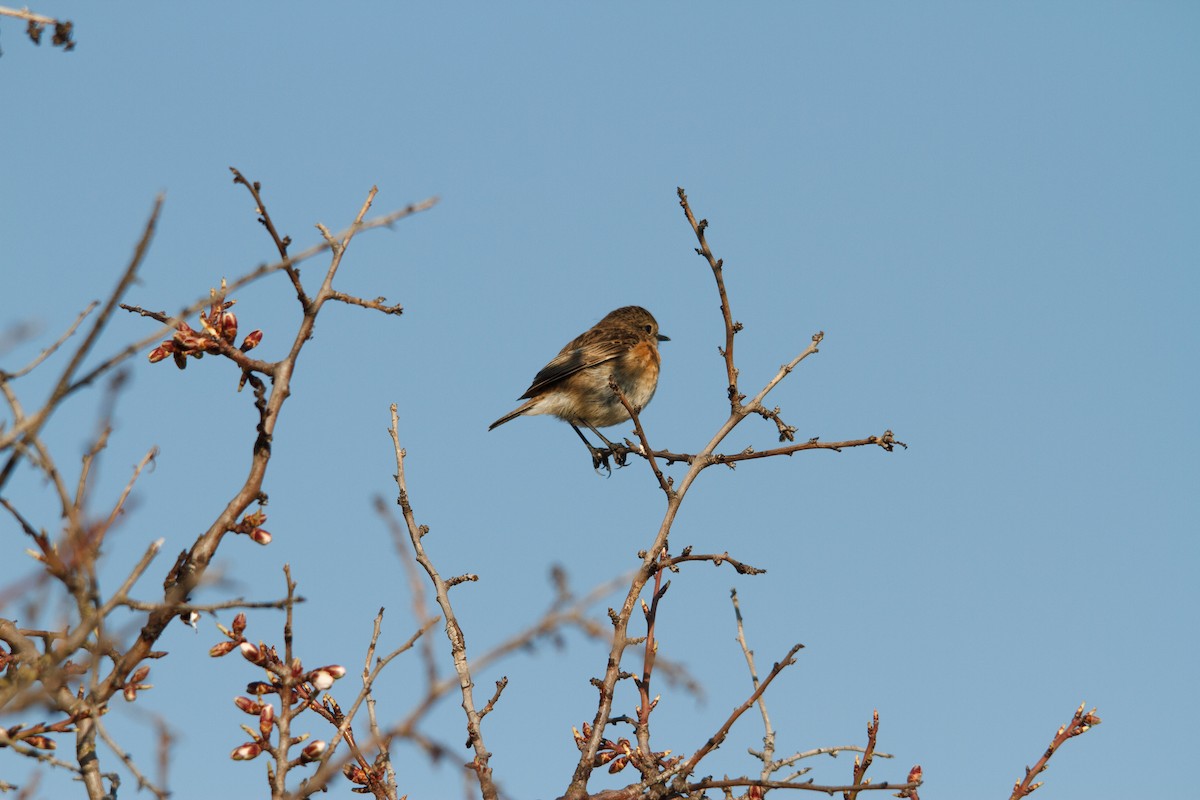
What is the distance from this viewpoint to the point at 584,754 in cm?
432

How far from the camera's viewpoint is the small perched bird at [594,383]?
12.2 metres

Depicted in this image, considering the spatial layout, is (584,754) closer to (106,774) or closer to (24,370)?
(106,774)

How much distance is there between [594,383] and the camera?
40.0ft

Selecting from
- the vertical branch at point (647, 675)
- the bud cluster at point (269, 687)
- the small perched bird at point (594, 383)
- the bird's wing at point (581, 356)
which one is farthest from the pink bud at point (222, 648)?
the bird's wing at point (581, 356)

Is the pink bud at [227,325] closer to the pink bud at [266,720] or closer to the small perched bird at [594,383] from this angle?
the pink bud at [266,720]

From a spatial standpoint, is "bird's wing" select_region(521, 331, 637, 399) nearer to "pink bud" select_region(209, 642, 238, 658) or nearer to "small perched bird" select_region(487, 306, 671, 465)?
"small perched bird" select_region(487, 306, 671, 465)

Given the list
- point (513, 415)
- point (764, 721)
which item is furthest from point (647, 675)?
point (513, 415)

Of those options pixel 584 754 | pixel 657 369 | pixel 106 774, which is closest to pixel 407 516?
pixel 584 754

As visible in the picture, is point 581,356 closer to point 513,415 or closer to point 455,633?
point 513,415

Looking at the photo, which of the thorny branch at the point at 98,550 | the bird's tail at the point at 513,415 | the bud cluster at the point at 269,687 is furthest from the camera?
the bird's tail at the point at 513,415

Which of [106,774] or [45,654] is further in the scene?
[106,774]

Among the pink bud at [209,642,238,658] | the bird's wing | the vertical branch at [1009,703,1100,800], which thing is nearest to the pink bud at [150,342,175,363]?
the pink bud at [209,642,238,658]

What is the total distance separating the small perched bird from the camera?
12.2 metres

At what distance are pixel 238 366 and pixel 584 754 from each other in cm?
181
